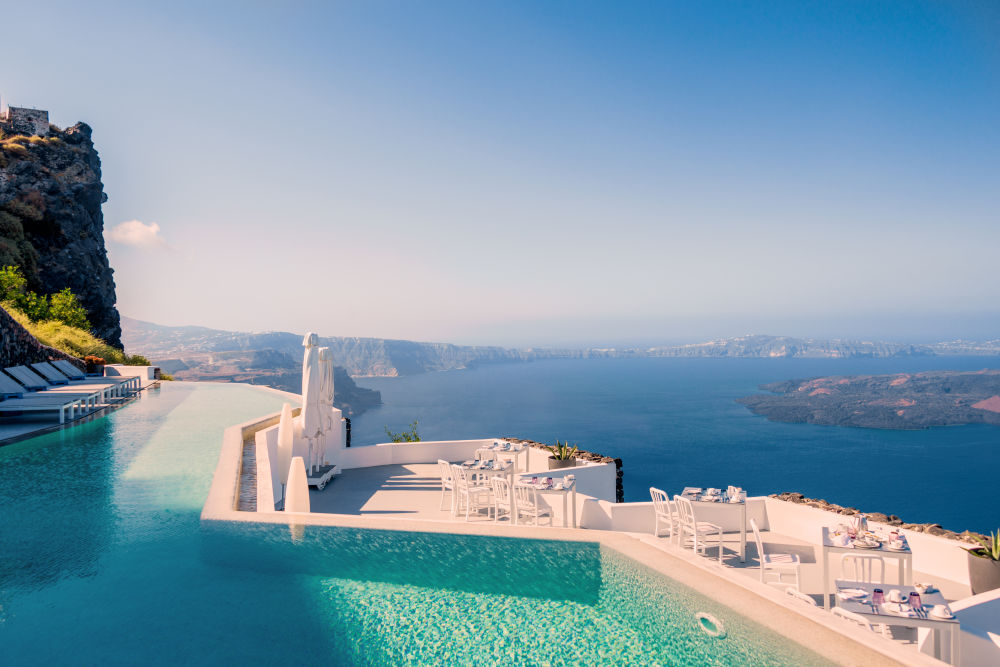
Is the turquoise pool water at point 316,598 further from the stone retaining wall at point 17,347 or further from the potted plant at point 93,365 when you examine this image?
the potted plant at point 93,365

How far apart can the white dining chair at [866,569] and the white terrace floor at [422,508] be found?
0.34 feet

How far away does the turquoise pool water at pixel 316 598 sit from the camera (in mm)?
2994

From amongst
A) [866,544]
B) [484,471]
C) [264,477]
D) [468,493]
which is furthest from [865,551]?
[264,477]

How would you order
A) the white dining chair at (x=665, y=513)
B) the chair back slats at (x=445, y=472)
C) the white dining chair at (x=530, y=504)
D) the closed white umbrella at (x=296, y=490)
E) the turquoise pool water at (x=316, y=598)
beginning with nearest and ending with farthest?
the turquoise pool water at (x=316, y=598) → the closed white umbrella at (x=296, y=490) → the white dining chair at (x=665, y=513) → the white dining chair at (x=530, y=504) → the chair back slats at (x=445, y=472)

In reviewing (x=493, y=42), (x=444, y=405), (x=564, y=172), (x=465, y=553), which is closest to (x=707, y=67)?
(x=564, y=172)

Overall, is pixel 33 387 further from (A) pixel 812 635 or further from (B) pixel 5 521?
(A) pixel 812 635

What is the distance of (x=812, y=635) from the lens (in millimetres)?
2953

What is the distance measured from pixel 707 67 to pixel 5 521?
3017 cm

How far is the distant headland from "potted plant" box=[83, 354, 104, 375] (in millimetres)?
121529

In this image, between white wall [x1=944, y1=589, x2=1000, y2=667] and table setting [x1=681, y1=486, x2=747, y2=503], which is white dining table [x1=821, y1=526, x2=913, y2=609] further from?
table setting [x1=681, y1=486, x2=747, y2=503]

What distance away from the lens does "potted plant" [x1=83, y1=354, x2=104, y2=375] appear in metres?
16.4

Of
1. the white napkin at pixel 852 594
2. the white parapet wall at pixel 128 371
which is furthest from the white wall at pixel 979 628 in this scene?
the white parapet wall at pixel 128 371

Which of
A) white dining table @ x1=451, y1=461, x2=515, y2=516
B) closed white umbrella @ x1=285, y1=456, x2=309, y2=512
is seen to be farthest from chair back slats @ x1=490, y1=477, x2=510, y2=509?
closed white umbrella @ x1=285, y1=456, x2=309, y2=512

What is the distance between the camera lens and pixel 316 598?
3545 millimetres
